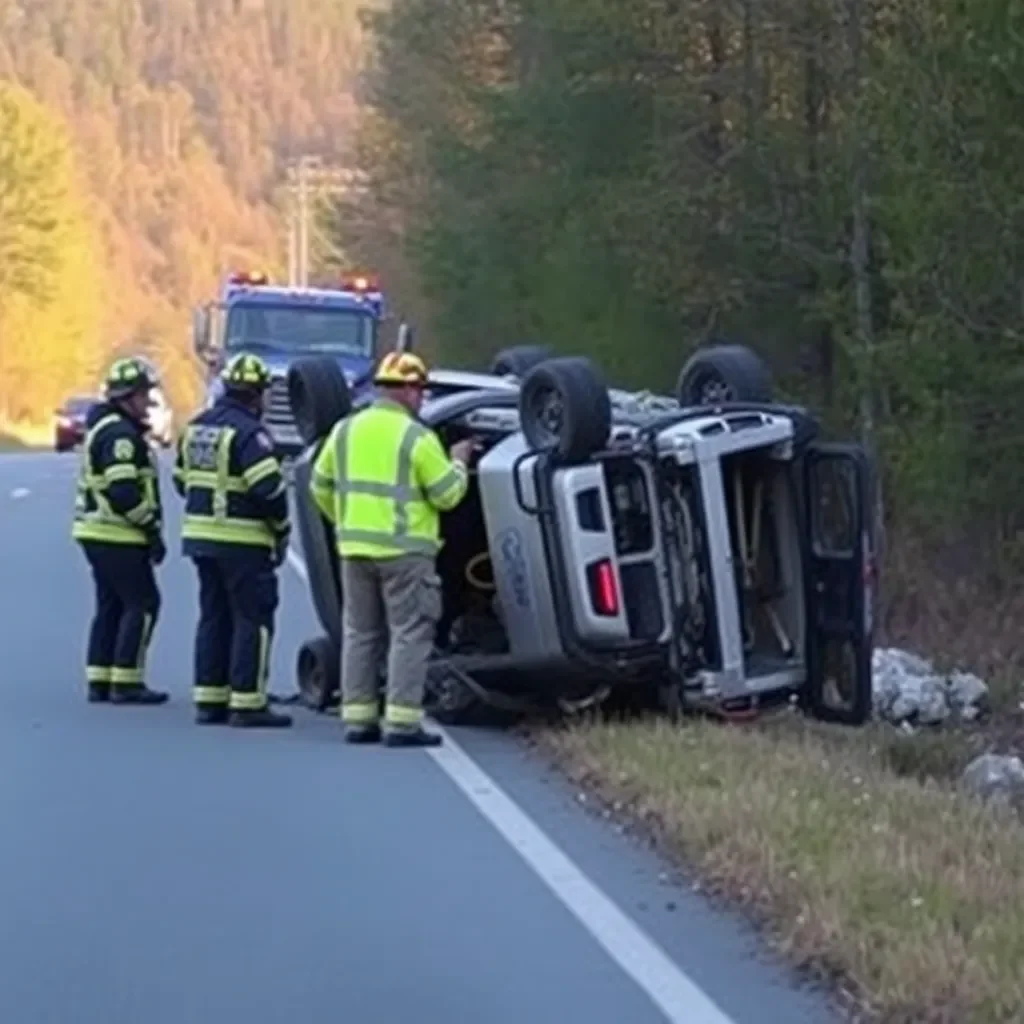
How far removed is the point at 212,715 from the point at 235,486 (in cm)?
111

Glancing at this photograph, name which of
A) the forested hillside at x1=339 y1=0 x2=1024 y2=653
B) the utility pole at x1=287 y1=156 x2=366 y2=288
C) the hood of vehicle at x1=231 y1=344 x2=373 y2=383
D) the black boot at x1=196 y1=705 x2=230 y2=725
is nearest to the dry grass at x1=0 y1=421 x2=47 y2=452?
the utility pole at x1=287 y1=156 x2=366 y2=288

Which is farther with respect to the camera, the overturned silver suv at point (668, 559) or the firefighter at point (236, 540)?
the firefighter at point (236, 540)

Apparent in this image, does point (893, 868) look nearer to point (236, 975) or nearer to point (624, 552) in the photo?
point (236, 975)

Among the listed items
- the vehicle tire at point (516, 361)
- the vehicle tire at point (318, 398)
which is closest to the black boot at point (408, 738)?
the vehicle tire at point (318, 398)

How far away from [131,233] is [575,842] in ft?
533

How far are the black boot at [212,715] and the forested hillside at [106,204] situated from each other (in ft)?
317

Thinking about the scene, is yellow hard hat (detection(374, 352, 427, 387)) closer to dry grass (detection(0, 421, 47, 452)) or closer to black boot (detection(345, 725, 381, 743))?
black boot (detection(345, 725, 381, 743))

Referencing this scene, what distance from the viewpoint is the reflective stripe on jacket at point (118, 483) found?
15891 millimetres

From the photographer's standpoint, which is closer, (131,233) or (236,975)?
(236,975)

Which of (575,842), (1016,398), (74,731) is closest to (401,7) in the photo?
(1016,398)

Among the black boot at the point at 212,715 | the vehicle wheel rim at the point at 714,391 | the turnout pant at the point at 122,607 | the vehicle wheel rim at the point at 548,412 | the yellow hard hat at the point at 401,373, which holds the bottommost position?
the black boot at the point at 212,715

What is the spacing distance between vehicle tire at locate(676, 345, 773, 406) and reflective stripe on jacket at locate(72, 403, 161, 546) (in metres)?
2.76

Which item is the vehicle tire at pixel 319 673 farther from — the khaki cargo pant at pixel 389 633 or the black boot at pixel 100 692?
the khaki cargo pant at pixel 389 633

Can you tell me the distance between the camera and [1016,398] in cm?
2170
